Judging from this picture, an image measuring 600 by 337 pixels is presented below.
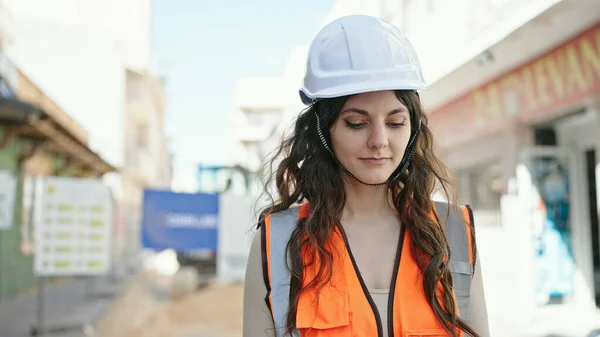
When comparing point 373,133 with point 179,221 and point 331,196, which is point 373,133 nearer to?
point 331,196

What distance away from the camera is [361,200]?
59.5 inches

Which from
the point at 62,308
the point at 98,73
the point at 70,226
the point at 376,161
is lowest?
the point at 62,308

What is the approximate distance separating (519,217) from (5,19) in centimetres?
1183

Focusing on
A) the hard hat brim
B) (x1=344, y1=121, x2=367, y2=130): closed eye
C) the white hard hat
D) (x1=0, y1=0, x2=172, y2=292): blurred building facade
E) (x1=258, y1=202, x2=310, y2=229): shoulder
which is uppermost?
(x1=0, y1=0, x2=172, y2=292): blurred building facade

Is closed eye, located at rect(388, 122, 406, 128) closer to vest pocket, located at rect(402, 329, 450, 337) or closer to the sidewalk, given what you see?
vest pocket, located at rect(402, 329, 450, 337)

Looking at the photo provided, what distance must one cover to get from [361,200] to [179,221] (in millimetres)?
8276

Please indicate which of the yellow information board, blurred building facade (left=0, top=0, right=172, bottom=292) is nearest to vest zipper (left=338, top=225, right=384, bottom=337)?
the yellow information board

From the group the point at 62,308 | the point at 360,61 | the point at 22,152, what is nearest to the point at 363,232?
the point at 360,61

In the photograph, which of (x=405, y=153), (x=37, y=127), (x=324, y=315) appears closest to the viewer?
(x=324, y=315)

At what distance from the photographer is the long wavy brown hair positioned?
1.34 metres

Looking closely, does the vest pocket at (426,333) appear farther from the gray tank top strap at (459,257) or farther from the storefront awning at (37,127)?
the storefront awning at (37,127)

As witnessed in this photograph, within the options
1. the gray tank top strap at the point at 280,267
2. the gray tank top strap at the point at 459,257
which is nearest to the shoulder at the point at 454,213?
the gray tank top strap at the point at 459,257

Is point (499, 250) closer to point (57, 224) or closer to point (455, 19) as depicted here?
point (455, 19)

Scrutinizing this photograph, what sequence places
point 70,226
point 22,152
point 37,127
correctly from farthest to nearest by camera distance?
1. point 22,152
2. point 37,127
3. point 70,226
